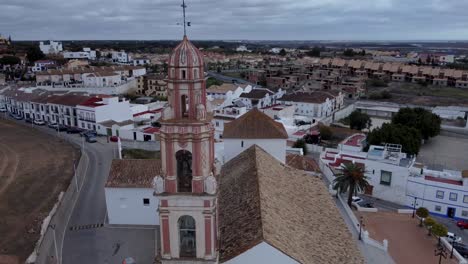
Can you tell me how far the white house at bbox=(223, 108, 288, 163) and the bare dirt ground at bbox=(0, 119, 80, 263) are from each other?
1434 cm

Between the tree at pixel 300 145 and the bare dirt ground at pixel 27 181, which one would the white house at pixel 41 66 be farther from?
the tree at pixel 300 145

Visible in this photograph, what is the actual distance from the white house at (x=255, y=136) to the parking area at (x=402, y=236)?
28.3 ft

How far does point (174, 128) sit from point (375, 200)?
2586 cm

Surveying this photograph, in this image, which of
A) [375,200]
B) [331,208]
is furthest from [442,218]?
[331,208]

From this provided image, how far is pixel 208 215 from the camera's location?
13.2m

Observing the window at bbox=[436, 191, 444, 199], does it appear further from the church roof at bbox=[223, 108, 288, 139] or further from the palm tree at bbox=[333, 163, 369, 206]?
the church roof at bbox=[223, 108, 288, 139]

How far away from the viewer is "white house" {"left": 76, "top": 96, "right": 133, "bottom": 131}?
167 feet

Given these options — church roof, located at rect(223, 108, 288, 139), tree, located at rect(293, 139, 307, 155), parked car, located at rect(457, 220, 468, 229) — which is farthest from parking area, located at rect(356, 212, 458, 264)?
tree, located at rect(293, 139, 307, 155)

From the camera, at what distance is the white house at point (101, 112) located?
50.9 metres

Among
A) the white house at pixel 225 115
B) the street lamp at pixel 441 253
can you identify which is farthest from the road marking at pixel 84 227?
the white house at pixel 225 115

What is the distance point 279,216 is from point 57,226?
58.6ft

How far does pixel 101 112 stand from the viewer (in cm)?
5138

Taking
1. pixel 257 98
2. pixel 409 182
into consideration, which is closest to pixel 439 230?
pixel 409 182

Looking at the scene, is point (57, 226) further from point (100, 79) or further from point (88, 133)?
point (100, 79)
